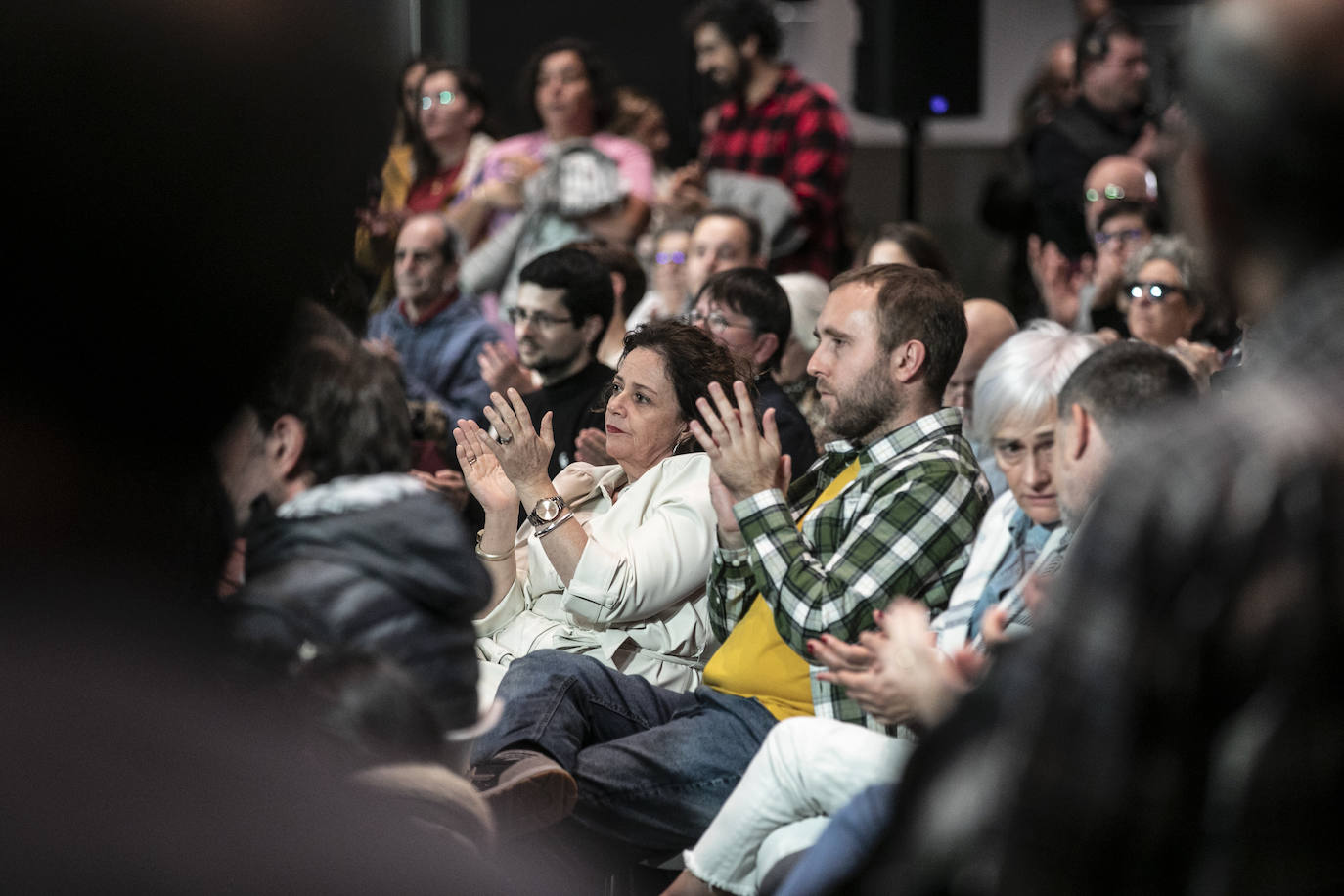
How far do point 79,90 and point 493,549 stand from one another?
4.42ft

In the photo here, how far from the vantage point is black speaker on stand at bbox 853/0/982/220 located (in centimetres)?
599

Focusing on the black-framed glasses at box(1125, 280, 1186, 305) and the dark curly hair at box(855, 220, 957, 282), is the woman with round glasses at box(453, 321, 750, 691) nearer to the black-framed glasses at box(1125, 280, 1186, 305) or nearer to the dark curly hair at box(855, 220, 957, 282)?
the black-framed glasses at box(1125, 280, 1186, 305)

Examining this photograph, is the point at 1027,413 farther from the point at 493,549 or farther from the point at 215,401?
the point at 215,401

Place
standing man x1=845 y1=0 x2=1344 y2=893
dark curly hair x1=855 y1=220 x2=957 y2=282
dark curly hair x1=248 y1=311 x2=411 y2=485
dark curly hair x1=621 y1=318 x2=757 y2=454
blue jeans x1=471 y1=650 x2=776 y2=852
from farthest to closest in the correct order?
1. dark curly hair x1=855 y1=220 x2=957 y2=282
2. dark curly hair x1=621 y1=318 x2=757 y2=454
3. blue jeans x1=471 y1=650 x2=776 y2=852
4. dark curly hair x1=248 y1=311 x2=411 y2=485
5. standing man x1=845 y1=0 x2=1344 y2=893

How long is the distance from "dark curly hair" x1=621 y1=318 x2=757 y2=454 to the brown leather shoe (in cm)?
63

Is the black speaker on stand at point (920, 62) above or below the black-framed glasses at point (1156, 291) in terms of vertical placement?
above

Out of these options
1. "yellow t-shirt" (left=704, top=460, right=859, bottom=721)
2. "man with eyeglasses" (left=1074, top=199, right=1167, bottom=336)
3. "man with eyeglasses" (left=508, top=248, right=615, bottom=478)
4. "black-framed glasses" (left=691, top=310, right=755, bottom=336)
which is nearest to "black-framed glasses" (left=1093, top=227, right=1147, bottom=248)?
"man with eyeglasses" (left=1074, top=199, right=1167, bottom=336)

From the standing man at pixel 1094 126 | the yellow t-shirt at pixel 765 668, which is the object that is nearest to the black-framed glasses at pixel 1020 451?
the yellow t-shirt at pixel 765 668

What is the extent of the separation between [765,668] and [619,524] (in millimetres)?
341

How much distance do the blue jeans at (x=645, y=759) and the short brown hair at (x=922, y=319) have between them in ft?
1.94

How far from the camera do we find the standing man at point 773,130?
16.4ft

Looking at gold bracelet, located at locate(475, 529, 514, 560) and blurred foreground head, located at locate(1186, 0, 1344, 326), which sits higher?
blurred foreground head, located at locate(1186, 0, 1344, 326)

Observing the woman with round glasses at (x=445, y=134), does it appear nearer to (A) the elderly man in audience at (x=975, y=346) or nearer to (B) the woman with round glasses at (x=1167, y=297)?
(A) the elderly man in audience at (x=975, y=346)

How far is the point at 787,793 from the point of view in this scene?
2010mm
